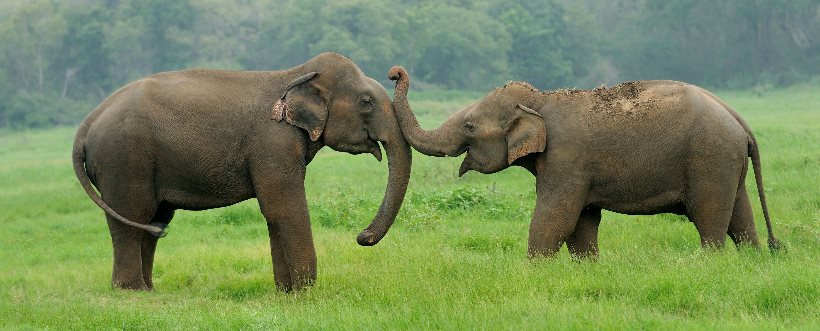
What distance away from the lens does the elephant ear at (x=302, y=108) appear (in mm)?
8969

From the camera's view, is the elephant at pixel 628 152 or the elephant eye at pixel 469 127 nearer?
the elephant at pixel 628 152

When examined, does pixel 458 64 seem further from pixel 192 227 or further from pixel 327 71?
pixel 327 71

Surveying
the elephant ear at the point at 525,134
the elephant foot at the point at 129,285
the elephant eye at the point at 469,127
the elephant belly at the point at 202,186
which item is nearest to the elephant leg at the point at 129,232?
the elephant foot at the point at 129,285

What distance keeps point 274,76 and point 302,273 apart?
173 centimetres

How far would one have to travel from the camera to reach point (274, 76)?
938 centimetres

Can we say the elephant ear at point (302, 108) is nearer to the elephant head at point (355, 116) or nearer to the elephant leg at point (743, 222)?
the elephant head at point (355, 116)

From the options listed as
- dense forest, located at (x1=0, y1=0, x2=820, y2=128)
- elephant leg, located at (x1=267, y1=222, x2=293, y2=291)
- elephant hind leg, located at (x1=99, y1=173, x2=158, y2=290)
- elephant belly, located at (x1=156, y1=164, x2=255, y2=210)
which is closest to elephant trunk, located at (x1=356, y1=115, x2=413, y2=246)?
elephant leg, located at (x1=267, y1=222, x2=293, y2=291)

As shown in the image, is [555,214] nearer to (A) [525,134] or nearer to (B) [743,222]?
(A) [525,134]

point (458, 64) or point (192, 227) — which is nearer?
point (192, 227)

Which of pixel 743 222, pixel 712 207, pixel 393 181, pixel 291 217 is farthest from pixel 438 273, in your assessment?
pixel 743 222

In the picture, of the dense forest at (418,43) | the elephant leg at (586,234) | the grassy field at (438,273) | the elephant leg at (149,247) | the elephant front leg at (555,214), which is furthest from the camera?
the dense forest at (418,43)

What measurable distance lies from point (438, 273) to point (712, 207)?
2.32 meters

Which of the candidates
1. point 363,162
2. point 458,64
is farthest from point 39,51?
point 363,162

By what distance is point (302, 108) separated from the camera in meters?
8.98
